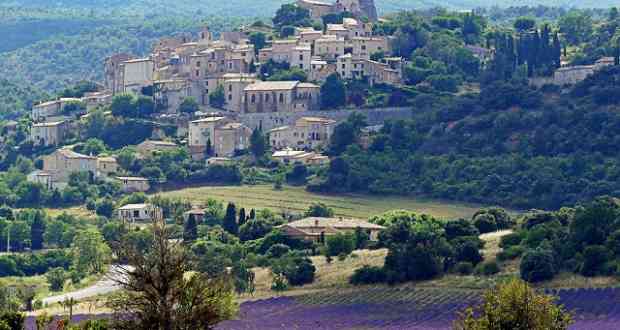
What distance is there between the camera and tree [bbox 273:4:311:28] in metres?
135

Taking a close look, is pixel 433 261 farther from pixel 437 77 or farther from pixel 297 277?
pixel 437 77

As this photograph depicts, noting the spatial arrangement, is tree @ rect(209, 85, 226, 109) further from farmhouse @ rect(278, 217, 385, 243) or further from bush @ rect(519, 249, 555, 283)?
bush @ rect(519, 249, 555, 283)

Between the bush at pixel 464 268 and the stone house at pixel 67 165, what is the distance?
129 feet

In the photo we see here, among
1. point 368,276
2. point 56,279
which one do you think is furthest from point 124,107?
point 368,276

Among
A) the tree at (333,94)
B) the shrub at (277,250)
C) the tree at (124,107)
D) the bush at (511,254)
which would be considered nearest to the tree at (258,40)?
the tree at (124,107)

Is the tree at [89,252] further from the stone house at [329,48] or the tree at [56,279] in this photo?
the stone house at [329,48]

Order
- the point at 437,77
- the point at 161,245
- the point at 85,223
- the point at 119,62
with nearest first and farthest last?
the point at 161,245 → the point at 85,223 → the point at 437,77 → the point at 119,62

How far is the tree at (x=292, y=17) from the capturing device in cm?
13462

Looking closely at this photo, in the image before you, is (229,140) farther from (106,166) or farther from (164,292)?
(164,292)

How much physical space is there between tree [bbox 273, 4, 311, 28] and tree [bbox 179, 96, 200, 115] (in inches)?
604

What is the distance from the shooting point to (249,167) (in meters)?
110

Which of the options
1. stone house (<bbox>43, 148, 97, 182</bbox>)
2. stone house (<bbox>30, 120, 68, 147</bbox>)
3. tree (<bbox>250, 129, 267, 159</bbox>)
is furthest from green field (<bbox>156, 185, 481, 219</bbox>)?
stone house (<bbox>30, 120, 68, 147</bbox>)

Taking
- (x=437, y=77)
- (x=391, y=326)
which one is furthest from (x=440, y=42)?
(x=391, y=326)

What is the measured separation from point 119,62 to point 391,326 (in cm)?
7036
